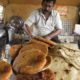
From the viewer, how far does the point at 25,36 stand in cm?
264

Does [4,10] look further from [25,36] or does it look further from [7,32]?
[25,36]

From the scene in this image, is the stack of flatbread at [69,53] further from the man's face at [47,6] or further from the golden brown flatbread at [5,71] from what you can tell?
the man's face at [47,6]

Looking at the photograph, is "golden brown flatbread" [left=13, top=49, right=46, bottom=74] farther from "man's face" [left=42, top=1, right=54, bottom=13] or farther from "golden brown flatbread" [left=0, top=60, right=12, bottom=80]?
"man's face" [left=42, top=1, right=54, bottom=13]

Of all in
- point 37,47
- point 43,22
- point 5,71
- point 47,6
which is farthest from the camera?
point 43,22

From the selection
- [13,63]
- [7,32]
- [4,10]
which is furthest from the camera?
[4,10]

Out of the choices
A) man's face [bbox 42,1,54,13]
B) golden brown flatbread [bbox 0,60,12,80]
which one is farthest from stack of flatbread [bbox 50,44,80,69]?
man's face [bbox 42,1,54,13]

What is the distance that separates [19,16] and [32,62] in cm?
215

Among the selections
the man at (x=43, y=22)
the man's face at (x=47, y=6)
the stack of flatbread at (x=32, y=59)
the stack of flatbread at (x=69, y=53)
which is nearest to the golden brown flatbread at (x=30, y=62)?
the stack of flatbread at (x=32, y=59)

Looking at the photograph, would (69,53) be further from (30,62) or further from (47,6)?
(47,6)

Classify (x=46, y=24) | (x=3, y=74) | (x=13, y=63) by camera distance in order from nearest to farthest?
(x=3, y=74), (x=13, y=63), (x=46, y=24)

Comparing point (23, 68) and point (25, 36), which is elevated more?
point (23, 68)

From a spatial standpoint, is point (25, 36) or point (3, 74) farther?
point (25, 36)

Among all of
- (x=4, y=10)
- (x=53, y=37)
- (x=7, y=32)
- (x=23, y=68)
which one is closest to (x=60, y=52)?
(x=23, y=68)

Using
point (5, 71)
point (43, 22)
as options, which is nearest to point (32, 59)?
point (5, 71)
